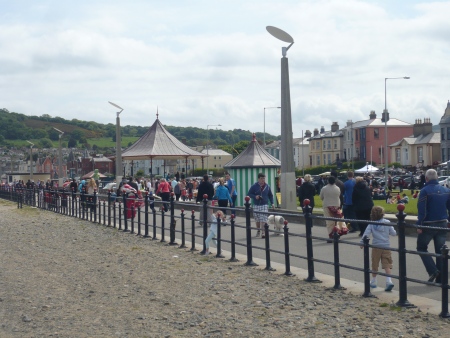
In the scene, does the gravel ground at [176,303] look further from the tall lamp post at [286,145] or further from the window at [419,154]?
the window at [419,154]

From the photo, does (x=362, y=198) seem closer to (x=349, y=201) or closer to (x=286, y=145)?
(x=349, y=201)

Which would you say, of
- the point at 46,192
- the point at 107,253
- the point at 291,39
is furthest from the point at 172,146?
the point at 107,253

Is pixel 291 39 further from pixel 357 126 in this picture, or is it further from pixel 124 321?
pixel 357 126

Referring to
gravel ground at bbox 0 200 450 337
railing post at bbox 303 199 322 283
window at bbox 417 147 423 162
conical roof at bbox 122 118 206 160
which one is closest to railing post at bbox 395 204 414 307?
gravel ground at bbox 0 200 450 337

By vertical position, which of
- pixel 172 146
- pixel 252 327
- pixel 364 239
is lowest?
pixel 252 327

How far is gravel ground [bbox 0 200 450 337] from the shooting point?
8547mm

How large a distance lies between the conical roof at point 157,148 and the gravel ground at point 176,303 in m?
26.6

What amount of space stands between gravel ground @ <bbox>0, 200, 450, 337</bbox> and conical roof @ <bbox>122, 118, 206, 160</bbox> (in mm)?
26629

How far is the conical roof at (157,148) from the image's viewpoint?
141ft

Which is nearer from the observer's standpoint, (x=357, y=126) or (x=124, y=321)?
(x=124, y=321)

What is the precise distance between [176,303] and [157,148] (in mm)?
33274

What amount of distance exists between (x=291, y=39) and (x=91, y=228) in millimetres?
10193

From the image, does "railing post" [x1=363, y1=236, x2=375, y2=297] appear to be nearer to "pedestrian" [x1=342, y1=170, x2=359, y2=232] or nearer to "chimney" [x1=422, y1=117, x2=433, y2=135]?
"pedestrian" [x1=342, y1=170, x2=359, y2=232]

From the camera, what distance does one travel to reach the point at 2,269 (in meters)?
14.4
